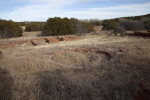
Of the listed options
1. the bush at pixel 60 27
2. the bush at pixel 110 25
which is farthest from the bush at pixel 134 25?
the bush at pixel 60 27

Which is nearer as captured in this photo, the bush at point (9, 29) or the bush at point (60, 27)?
the bush at point (9, 29)

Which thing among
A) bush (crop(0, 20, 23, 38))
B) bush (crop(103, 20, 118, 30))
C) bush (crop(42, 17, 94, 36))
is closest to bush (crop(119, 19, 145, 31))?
bush (crop(103, 20, 118, 30))

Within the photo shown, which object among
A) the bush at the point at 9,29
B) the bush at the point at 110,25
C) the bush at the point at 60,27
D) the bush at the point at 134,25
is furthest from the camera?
the bush at the point at 110,25

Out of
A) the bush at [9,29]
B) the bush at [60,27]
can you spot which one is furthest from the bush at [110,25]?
the bush at [9,29]

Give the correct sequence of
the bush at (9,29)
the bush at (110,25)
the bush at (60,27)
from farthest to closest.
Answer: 1. the bush at (110,25)
2. the bush at (60,27)
3. the bush at (9,29)

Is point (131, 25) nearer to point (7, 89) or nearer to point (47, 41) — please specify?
point (47, 41)

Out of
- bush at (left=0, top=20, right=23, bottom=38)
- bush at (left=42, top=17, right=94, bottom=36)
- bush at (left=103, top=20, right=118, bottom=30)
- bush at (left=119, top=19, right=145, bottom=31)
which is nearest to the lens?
bush at (left=0, top=20, right=23, bottom=38)

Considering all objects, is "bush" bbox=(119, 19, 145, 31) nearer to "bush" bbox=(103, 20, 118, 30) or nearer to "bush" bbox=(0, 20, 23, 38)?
"bush" bbox=(103, 20, 118, 30)

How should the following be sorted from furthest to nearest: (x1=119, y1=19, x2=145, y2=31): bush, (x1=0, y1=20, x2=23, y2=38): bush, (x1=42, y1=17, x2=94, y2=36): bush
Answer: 1. (x1=119, y1=19, x2=145, y2=31): bush
2. (x1=42, y1=17, x2=94, y2=36): bush
3. (x1=0, y1=20, x2=23, y2=38): bush

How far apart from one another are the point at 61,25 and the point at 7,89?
19.1 m

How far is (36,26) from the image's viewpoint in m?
32.1

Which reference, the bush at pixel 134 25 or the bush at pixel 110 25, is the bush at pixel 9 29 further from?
the bush at pixel 134 25

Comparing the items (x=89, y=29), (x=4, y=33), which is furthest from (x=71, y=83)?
(x=89, y=29)

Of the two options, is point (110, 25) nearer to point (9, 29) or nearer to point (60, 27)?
point (60, 27)
